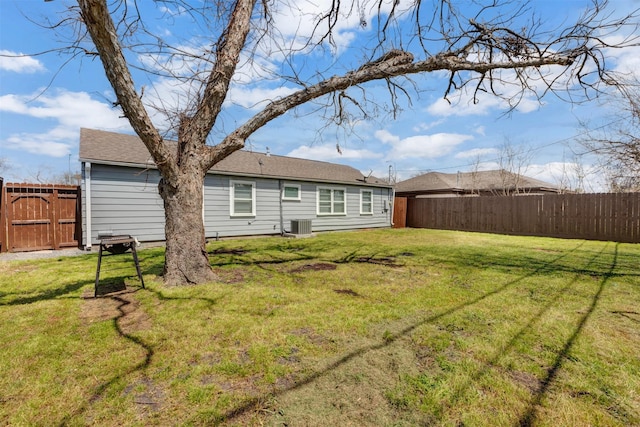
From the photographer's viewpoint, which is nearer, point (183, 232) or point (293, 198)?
point (183, 232)

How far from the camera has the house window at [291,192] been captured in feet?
39.7

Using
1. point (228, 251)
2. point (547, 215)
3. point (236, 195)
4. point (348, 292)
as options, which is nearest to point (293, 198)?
point (236, 195)

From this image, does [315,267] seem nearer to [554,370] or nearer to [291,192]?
[554,370]

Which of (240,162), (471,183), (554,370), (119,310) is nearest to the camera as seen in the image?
(554,370)

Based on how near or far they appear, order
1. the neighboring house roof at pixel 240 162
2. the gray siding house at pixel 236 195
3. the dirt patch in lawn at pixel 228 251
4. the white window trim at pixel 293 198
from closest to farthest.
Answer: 1. the dirt patch in lawn at pixel 228 251
2. the gray siding house at pixel 236 195
3. the neighboring house roof at pixel 240 162
4. the white window trim at pixel 293 198

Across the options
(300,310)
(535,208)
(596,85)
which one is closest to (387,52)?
(596,85)

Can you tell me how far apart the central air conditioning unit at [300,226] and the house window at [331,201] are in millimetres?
1484

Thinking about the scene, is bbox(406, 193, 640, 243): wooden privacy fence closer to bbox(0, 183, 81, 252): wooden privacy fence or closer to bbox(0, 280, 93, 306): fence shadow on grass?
bbox(0, 280, 93, 306): fence shadow on grass

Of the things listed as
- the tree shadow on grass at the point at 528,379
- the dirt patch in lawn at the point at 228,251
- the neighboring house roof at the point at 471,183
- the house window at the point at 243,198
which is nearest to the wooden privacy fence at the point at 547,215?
the neighboring house roof at the point at 471,183

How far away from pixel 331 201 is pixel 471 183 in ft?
57.2

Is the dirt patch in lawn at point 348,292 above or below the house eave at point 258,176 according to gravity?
below

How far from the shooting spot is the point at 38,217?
26.2ft

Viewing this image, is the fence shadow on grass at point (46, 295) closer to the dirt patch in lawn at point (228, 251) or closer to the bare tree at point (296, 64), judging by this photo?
the bare tree at point (296, 64)

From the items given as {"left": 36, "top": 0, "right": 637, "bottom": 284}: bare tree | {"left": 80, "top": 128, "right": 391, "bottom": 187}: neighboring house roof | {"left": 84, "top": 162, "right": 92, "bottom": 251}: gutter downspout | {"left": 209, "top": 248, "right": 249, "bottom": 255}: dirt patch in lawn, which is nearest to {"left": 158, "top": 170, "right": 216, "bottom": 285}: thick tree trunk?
{"left": 36, "top": 0, "right": 637, "bottom": 284}: bare tree
